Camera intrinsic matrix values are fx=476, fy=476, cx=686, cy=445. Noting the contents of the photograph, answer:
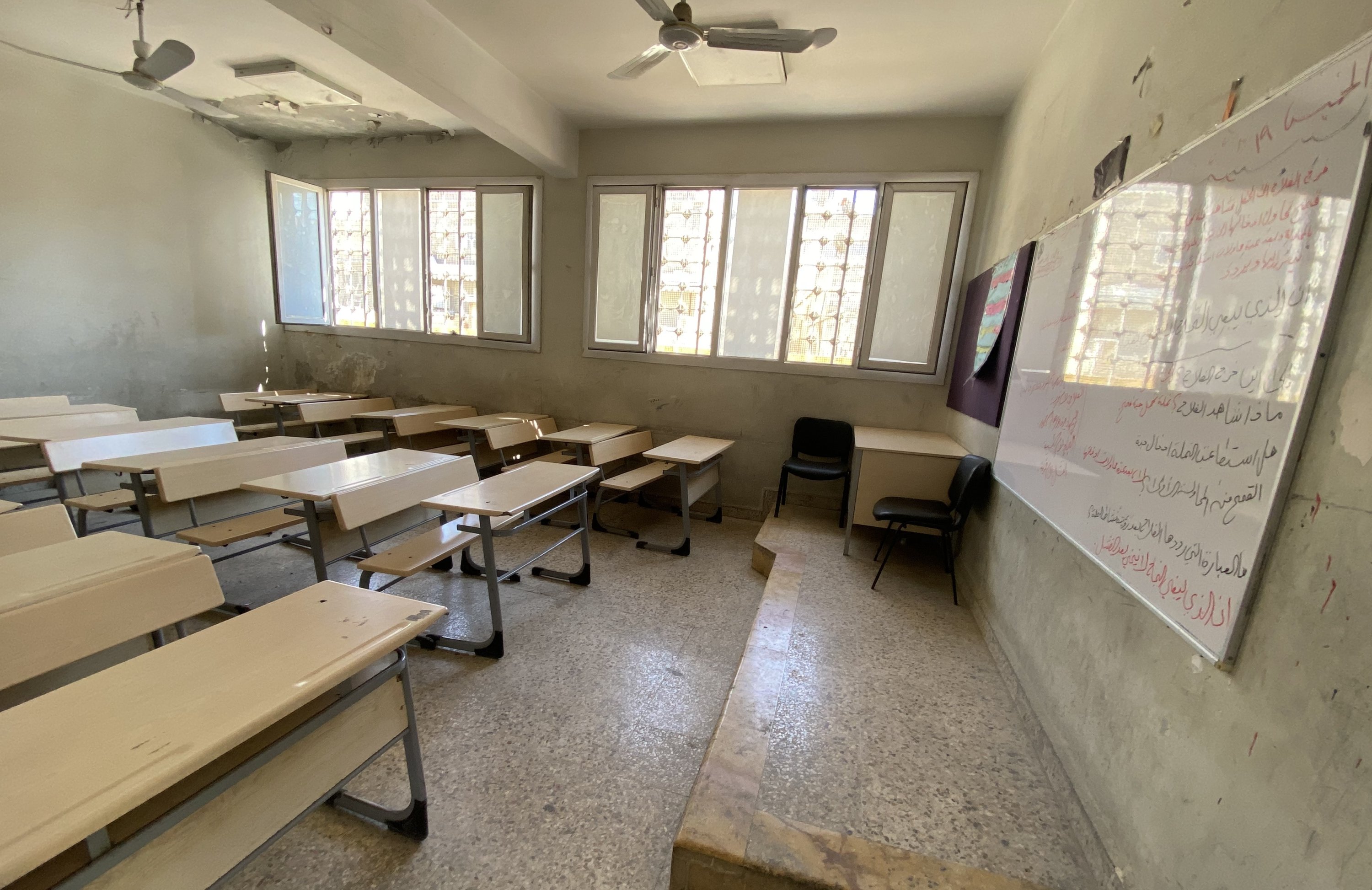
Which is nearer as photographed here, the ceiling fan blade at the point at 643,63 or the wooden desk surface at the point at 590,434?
the ceiling fan blade at the point at 643,63

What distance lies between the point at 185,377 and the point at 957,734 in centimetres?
691

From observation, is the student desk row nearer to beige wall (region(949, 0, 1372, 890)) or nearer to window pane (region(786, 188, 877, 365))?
beige wall (region(949, 0, 1372, 890))

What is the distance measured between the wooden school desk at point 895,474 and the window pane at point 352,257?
5.31m

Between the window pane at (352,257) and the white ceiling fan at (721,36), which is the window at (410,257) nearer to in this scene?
the window pane at (352,257)

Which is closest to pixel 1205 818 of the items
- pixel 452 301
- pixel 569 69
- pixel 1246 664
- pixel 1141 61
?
pixel 1246 664

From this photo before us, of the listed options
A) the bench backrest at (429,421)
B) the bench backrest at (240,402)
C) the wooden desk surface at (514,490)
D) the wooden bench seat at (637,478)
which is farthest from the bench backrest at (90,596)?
the bench backrest at (240,402)

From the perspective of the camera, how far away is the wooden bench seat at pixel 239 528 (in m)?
2.29

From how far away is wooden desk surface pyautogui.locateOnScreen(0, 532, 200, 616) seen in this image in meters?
1.11

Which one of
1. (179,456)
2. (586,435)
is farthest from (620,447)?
(179,456)

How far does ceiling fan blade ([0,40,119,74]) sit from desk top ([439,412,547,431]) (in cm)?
343

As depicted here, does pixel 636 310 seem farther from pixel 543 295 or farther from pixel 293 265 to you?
pixel 293 265

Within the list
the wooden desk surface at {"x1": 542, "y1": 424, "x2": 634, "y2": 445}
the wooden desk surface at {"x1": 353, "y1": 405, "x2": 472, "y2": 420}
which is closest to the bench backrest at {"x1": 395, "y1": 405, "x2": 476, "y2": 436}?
the wooden desk surface at {"x1": 353, "y1": 405, "x2": 472, "y2": 420}

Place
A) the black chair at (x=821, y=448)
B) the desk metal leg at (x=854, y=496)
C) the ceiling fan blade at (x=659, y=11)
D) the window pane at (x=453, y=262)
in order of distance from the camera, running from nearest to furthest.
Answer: the ceiling fan blade at (x=659, y=11) → the desk metal leg at (x=854, y=496) → the black chair at (x=821, y=448) → the window pane at (x=453, y=262)

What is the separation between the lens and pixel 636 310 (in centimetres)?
446
